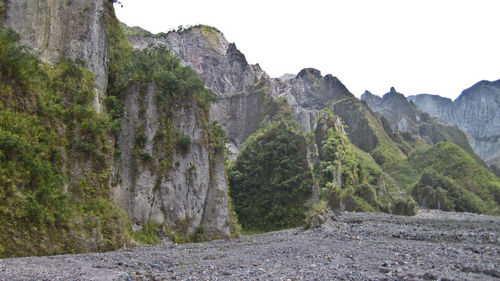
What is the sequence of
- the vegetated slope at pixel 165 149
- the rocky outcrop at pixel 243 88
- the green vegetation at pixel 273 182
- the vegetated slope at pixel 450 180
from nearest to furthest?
1. the vegetated slope at pixel 165 149
2. the green vegetation at pixel 273 182
3. the vegetated slope at pixel 450 180
4. the rocky outcrop at pixel 243 88

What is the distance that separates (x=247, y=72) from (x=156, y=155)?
5813 cm

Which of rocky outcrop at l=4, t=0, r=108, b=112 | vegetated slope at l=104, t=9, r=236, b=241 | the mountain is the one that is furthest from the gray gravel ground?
rocky outcrop at l=4, t=0, r=108, b=112

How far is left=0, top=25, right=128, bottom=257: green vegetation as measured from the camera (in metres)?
12.3

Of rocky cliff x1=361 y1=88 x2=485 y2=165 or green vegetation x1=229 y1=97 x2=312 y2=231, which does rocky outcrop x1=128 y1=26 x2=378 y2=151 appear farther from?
rocky cliff x1=361 y1=88 x2=485 y2=165

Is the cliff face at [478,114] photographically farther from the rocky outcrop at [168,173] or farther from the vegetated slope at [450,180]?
the rocky outcrop at [168,173]

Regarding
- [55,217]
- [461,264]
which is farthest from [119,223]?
[461,264]

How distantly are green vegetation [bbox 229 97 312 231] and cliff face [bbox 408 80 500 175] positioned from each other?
5114 inches

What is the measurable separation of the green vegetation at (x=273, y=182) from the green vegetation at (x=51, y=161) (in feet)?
61.1

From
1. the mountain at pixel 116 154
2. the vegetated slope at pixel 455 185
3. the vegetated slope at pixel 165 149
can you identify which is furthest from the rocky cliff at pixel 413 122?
the vegetated slope at pixel 165 149

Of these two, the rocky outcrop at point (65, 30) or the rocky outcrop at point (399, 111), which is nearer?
the rocky outcrop at point (65, 30)

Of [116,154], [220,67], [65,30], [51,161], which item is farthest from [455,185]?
[51,161]

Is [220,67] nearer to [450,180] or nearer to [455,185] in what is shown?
[450,180]

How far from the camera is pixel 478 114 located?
157 metres

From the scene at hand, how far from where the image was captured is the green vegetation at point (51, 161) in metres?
12.3
